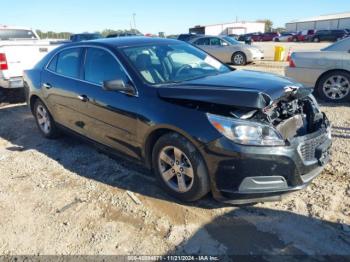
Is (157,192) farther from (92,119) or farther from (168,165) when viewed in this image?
(92,119)

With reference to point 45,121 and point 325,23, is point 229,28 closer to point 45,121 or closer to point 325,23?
point 325,23

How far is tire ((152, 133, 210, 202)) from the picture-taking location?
3.20 m

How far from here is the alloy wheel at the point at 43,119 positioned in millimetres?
5566

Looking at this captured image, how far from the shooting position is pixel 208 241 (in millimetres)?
2938

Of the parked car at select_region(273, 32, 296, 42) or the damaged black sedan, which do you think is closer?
the damaged black sedan

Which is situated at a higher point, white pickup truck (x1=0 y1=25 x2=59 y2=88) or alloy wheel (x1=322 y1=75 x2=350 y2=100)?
white pickup truck (x1=0 y1=25 x2=59 y2=88)

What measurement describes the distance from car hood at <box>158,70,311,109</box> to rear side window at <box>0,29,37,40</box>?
9.10 m

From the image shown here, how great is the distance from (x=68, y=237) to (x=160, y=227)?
866mm

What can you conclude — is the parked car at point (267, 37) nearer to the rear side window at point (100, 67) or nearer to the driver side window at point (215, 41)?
the driver side window at point (215, 41)

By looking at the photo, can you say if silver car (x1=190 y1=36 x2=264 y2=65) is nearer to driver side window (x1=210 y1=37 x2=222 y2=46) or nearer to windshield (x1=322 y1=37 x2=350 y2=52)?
driver side window (x1=210 y1=37 x2=222 y2=46)

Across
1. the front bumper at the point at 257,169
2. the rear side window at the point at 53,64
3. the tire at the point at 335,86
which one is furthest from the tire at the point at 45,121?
the tire at the point at 335,86

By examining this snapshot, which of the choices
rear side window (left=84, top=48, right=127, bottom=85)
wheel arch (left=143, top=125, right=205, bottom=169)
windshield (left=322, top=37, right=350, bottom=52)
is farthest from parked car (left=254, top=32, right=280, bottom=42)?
wheel arch (left=143, top=125, right=205, bottom=169)

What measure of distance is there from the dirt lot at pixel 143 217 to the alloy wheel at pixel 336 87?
2.92 m

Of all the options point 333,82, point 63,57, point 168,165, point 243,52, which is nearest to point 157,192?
point 168,165
